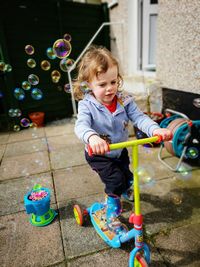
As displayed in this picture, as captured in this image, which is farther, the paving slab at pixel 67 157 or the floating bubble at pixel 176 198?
the paving slab at pixel 67 157

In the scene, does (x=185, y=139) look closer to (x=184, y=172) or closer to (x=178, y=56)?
(x=184, y=172)

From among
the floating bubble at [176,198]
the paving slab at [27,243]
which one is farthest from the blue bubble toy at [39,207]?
the floating bubble at [176,198]

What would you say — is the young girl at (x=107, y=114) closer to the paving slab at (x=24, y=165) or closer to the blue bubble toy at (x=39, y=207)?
the blue bubble toy at (x=39, y=207)

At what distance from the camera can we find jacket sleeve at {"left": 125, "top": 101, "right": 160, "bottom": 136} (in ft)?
6.38


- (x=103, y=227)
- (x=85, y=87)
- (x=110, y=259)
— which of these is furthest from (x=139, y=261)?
(x=85, y=87)

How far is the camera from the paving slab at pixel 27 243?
1.99 meters

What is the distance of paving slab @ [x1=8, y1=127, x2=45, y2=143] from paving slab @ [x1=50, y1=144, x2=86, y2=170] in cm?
114

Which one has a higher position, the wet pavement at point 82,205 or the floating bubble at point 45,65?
the floating bubble at point 45,65

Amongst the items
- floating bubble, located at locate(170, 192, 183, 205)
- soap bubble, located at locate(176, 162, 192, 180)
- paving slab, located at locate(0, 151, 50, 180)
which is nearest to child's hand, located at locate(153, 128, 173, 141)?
floating bubble, located at locate(170, 192, 183, 205)

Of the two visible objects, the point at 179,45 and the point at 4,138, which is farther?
the point at 4,138

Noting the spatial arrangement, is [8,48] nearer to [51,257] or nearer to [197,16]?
[197,16]

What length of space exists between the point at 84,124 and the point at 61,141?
305cm

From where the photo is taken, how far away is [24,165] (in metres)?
3.80

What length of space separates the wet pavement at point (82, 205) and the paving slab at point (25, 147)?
9 cm
